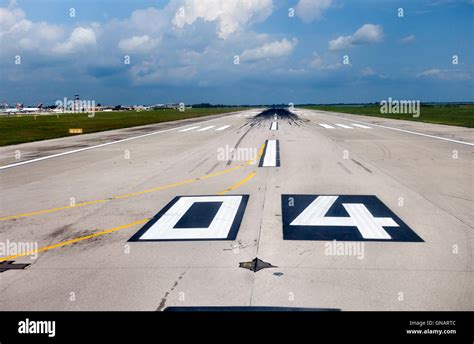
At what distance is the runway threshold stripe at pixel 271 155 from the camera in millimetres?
15797

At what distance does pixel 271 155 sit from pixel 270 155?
0.16 feet

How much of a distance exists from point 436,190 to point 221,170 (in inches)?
295

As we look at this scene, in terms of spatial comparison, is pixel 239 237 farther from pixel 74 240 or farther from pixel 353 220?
pixel 74 240

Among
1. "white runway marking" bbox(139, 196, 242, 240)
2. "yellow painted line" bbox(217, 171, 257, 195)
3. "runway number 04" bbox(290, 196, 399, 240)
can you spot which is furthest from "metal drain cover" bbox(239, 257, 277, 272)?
"yellow painted line" bbox(217, 171, 257, 195)

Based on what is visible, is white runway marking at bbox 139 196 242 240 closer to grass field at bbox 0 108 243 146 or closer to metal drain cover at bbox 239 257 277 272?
metal drain cover at bbox 239 257 277 272

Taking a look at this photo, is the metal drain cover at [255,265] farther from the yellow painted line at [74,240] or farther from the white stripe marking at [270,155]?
the white stripe marking at [270,155]

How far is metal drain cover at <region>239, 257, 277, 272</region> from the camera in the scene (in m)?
5.95

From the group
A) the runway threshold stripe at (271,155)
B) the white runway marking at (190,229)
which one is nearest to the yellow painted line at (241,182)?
the white runway marking at (190,229)

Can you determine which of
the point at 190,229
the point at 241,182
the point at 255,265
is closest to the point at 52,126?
the point at 241,182

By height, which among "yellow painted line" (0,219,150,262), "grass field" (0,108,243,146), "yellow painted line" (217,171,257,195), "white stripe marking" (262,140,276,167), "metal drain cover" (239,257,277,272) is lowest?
"metal drain cover" (239,257,277,272)

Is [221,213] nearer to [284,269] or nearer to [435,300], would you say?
[284,269]

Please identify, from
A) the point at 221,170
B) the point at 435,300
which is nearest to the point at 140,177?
the point at 221,170

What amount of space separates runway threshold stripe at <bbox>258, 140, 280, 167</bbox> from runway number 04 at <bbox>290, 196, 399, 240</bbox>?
6367 millimetres

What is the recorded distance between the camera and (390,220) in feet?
27.3
